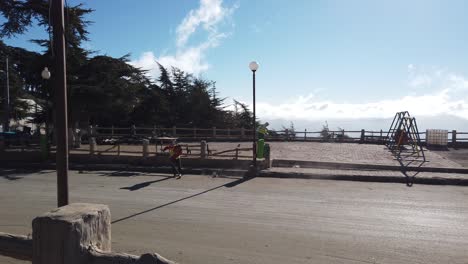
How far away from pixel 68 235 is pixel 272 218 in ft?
19.3

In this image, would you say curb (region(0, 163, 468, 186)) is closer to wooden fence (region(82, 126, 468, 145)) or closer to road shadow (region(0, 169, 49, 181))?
road shadow (region(0, 169, 49, 181))

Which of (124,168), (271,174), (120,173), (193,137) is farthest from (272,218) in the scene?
(193,137)

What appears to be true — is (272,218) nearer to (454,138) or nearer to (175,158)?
(175,158)

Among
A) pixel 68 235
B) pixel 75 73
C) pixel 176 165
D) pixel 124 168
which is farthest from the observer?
pixel 75 73

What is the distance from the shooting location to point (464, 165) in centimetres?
1755

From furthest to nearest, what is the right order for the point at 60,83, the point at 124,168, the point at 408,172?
the point at 124,168
the point at 408,172
the point at 60,83

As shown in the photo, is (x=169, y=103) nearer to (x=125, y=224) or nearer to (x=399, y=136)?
(x=399, y=136)

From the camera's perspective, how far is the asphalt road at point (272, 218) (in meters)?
6.32

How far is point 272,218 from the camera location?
866 centimetres

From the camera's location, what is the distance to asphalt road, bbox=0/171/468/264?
6316 millimetres

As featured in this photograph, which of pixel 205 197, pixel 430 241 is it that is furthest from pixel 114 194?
pixel 430 241

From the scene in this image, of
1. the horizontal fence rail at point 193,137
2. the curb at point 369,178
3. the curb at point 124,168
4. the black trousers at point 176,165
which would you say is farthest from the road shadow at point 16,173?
the curb at point 369,178

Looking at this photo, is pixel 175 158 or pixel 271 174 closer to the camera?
pixel 271 174

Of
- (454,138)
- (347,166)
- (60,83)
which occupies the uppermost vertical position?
(60,83)
